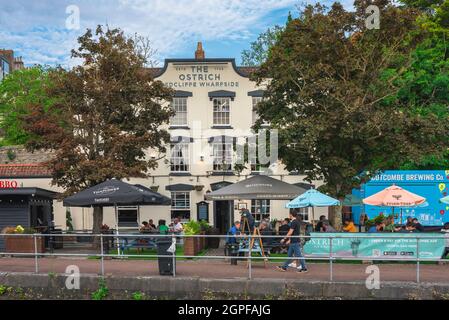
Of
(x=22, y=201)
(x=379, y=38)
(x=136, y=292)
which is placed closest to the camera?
(x=136, y=292)

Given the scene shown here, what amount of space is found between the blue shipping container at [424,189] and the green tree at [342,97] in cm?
701

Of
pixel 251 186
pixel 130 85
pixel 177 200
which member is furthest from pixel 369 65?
pixel 177 200

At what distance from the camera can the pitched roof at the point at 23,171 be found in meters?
29.0

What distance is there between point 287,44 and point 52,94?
10336 millimetres

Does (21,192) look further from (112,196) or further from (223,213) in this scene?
(223,213)

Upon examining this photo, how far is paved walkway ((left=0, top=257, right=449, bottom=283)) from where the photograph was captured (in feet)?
45.7

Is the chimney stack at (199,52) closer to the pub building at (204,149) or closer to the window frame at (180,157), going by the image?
the pub building at (204,149)

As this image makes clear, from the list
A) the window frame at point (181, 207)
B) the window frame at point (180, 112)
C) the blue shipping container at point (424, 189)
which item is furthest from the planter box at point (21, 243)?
the blue shipping container at point (424, 189)

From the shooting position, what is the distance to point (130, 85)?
22812mm

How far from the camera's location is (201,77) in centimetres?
3089

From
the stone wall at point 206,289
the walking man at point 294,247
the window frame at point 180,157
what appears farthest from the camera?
the window frame at point 180,157

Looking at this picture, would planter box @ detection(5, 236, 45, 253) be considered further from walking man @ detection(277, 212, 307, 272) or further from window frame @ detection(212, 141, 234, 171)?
window frame @ detection(212, 141, 234, 171)

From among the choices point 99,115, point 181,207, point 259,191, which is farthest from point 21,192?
point 181,207

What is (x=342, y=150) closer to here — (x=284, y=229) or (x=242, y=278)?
(x=284, y=229)
